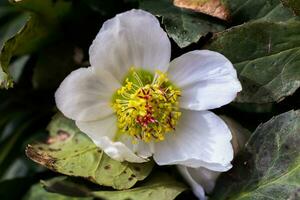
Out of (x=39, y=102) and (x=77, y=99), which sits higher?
(x=77, y=99)

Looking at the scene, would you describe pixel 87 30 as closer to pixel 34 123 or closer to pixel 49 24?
pixel 49 24

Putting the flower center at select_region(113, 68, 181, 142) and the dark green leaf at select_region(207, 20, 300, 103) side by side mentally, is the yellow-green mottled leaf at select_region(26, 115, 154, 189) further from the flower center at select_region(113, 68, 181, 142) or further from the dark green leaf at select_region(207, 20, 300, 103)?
the dark green leaf at select_region(207, 20, 300, 103)

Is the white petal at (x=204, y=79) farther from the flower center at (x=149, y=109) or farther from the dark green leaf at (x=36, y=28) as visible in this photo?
the dark green leaf at (x=36, y=28)

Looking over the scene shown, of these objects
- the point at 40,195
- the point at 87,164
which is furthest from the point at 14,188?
the point at 87,164

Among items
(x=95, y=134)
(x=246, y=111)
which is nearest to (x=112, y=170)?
(x=95, y=134)

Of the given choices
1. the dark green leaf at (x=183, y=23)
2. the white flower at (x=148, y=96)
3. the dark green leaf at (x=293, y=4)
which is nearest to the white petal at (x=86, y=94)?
the white flower at (x=148, y=96)

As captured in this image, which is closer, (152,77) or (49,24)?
(152,77)

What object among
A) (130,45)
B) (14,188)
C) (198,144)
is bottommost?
(14,188)

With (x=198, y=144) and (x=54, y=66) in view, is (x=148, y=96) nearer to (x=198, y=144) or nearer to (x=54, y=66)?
(x=198, y=144)
